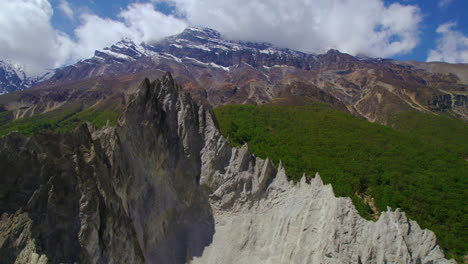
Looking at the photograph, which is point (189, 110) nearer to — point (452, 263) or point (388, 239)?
point (388, 239)

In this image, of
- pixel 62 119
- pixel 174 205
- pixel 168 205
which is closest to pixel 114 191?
pixel 168 205

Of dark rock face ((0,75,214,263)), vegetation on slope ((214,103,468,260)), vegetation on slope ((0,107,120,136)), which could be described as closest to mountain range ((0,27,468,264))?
dark rock face ((0,75,214,263))

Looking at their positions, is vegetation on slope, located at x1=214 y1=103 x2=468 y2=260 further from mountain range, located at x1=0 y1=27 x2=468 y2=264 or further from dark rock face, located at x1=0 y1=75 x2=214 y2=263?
dark rock face, located at x1=0 y1=75 x2=214 y2=263

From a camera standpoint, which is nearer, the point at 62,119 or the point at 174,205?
the point at 174,205

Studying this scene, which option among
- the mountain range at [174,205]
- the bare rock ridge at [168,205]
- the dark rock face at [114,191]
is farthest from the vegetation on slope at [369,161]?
the dark rock face at [114,191]

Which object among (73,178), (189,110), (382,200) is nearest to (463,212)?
(382,200)

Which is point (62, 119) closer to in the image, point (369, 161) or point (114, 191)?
point (369, 161)

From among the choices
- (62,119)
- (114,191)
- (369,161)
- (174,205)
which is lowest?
(174,205)
